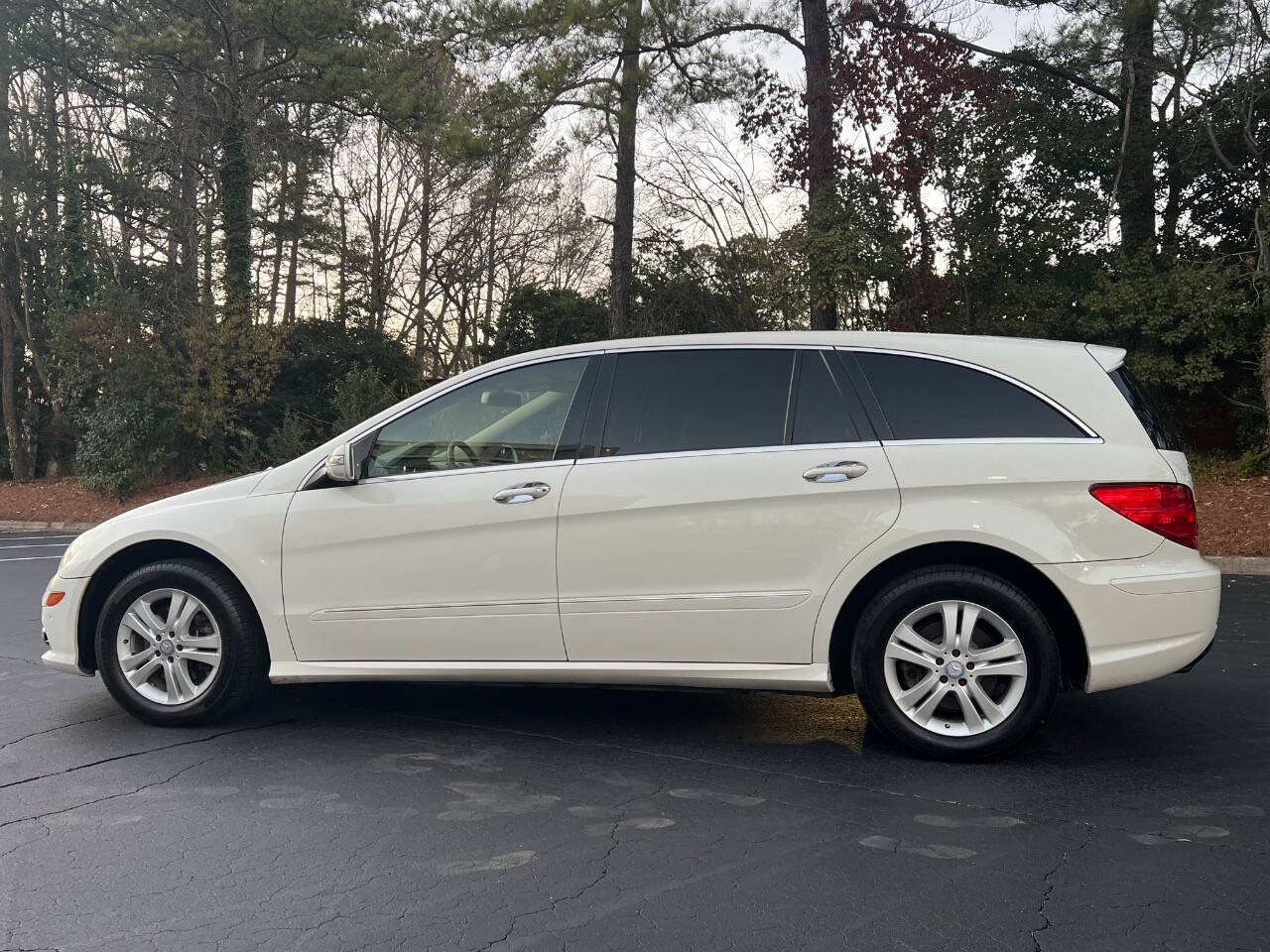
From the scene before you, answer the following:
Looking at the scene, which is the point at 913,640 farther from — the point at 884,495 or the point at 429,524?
the point at 429,524

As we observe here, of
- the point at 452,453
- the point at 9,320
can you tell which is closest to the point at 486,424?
the point at 452,453

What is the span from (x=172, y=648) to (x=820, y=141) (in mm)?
15742

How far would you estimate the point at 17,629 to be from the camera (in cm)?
825

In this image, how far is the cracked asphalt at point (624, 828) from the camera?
3.27m

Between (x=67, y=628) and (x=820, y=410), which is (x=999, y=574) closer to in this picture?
(x=820, y=410)

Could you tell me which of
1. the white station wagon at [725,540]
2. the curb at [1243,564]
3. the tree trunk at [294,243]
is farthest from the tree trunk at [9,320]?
the curb at [1243,564]

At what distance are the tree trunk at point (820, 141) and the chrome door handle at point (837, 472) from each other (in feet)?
46.4

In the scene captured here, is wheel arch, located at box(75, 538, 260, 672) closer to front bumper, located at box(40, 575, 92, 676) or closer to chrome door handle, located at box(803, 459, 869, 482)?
front bumper, located at box(40, 575, 92, 676)

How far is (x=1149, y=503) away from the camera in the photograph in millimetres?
4602

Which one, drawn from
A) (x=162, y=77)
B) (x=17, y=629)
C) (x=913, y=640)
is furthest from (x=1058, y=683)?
(x=162, y=77)

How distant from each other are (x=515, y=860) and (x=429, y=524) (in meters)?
1.76

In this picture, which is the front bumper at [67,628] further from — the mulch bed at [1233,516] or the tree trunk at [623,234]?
the tree trunk at [623,234]

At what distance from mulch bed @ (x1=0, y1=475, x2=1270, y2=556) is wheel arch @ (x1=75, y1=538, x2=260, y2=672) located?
10192 mm

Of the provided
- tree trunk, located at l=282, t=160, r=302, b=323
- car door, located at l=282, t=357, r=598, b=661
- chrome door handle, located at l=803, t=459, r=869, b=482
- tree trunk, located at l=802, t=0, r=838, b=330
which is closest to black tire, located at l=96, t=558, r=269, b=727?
car door, located at l=282, t=357, r=598, b=661
